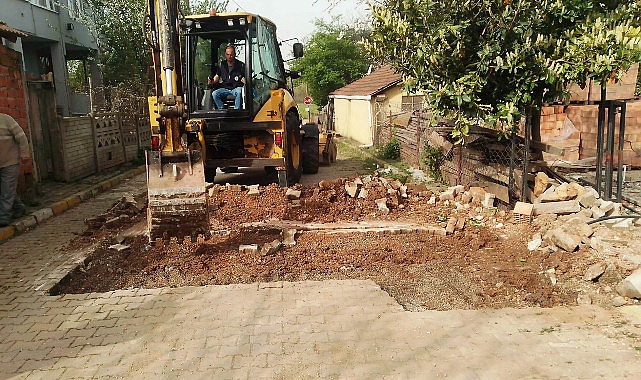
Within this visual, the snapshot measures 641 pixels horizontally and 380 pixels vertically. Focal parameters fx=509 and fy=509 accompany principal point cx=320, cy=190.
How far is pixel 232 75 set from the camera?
9492 millimetres

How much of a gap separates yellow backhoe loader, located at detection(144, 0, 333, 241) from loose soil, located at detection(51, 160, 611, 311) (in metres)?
0.62

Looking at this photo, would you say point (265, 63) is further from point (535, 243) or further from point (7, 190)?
point (535, 243)

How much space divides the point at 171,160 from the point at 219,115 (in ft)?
9.80

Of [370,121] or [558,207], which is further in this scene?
[370,121]

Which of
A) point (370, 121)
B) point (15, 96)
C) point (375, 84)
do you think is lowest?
point (370, 121)

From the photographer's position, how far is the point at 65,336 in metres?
4.39

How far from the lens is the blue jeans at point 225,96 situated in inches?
368

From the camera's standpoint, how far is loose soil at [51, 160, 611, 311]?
202 inches

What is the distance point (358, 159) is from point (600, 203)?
10.6m

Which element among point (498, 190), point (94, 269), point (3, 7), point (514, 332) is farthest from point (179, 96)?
point (3, 7)

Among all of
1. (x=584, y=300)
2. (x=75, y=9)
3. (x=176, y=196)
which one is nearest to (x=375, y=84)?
(x=75, y=9)

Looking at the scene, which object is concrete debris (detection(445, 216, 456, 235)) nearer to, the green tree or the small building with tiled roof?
the small building with tiled roof

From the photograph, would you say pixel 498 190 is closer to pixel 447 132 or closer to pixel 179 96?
pixel 447 132

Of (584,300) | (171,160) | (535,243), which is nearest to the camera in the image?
(584,300)
